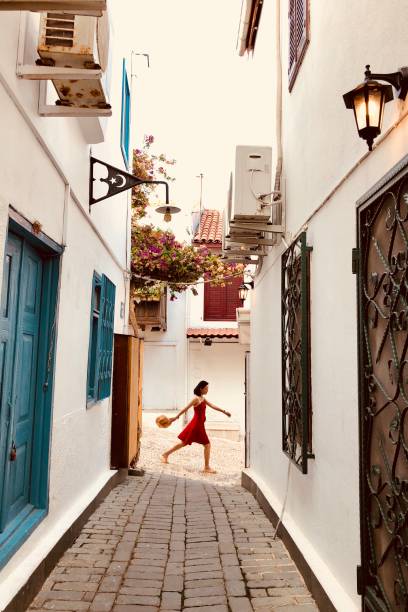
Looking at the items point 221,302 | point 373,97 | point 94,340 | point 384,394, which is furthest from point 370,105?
point 221,302

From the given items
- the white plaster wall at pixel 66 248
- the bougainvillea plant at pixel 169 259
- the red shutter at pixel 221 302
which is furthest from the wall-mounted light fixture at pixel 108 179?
the red shutter at pixel 221 302

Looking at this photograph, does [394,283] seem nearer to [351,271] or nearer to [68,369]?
[351,271]

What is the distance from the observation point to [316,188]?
4293 millimetres

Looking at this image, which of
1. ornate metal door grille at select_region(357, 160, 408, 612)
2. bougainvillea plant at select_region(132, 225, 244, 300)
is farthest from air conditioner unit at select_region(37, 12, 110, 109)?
bougainvillea plant at select_region(132, 225, 244, 300)

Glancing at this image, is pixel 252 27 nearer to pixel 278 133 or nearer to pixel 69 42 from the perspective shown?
pixel 278 133

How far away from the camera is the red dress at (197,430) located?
9.51 metres

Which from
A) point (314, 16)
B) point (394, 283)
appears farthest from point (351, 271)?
point (314, 16)

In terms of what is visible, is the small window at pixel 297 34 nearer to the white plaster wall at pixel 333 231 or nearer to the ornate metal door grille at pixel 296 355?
the white plaster wall at pixel 333 231

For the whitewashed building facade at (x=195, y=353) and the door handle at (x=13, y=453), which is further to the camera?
the whitewashed building facade at (x=195, y=353)

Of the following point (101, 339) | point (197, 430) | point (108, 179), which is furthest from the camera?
point (197, 430)

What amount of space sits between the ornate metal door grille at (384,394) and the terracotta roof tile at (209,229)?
13.6 meters

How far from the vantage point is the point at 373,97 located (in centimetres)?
260

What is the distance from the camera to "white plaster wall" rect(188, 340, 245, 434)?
61.9 feet

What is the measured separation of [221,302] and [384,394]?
55.5 ft
